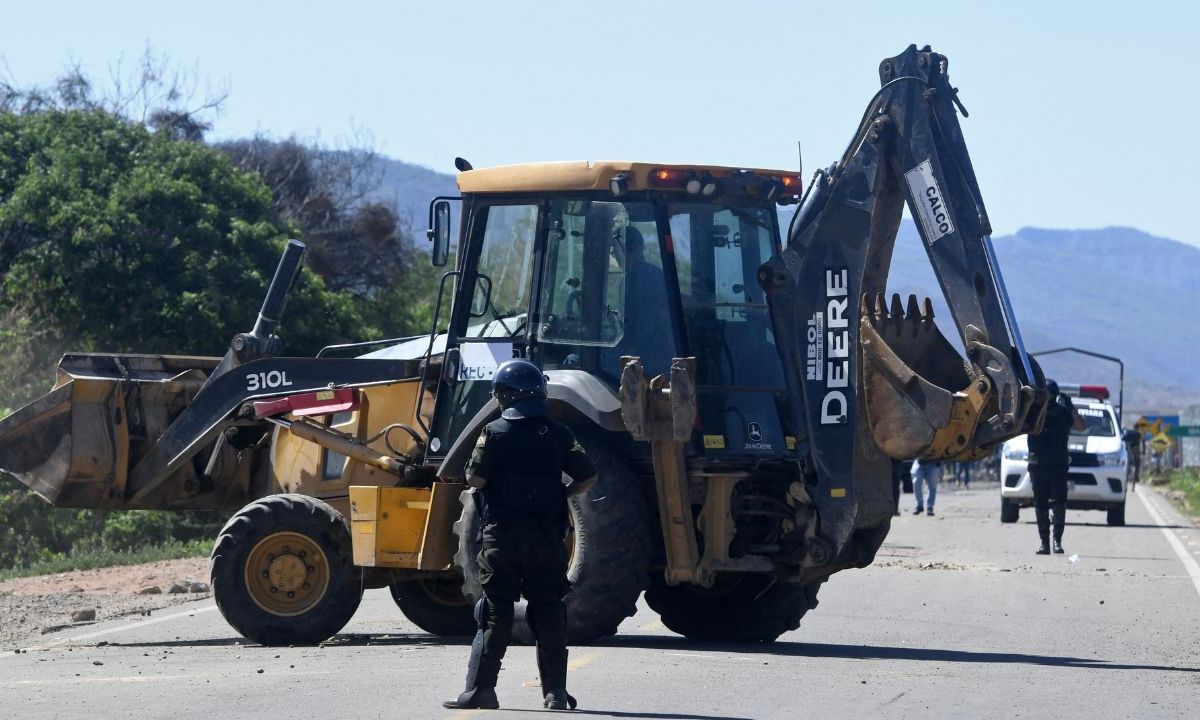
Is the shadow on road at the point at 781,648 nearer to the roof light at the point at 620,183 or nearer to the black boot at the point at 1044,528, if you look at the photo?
the roof light at the point at 620,183

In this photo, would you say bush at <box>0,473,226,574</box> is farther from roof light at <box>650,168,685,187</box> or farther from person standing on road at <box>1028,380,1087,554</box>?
roof light at <box>650,168,685,187</box>

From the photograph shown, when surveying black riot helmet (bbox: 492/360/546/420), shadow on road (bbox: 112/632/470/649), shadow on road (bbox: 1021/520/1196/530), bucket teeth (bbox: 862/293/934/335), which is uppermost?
bucket teeth (bbox: 862/293/934/335)

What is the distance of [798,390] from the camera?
11758mm

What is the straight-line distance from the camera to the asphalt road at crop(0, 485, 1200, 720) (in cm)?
913

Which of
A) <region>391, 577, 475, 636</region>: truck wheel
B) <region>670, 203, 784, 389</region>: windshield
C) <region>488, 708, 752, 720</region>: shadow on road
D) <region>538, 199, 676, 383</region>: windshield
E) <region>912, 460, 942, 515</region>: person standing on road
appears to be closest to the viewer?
<region>488, 708, 752, 720</region>: shadow on road

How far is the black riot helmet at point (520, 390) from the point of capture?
9031mm

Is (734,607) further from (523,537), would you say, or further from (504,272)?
(523,537)

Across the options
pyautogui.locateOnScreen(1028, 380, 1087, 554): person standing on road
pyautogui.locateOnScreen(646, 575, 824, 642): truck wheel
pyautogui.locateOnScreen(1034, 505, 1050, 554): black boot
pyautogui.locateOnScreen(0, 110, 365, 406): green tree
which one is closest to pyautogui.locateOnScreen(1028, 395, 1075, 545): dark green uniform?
pyautogui.locateOnScreen(1028, 380, 1087, 554): person standing on road

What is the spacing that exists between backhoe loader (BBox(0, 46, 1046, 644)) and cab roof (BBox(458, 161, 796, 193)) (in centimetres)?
2

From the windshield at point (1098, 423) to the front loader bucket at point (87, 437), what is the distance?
69.0ft

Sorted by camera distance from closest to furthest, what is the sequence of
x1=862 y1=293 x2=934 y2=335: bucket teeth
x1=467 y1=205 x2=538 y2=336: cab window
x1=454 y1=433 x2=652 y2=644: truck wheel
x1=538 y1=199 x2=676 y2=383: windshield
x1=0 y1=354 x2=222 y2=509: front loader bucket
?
x1=454 y1=433 x2=652 y2=644: truck wheel → x1=862 y1=293 x2=934 y2=335: bucket teeth → x1=538 y1=199 x2=676 y2=383: windshield → x1=467 y1=205 x2=538 y2=336: cab window → x1=0 y1=354 x2=222 y2=509: front loader bucket

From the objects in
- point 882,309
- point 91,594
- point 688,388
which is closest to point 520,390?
point 688,388

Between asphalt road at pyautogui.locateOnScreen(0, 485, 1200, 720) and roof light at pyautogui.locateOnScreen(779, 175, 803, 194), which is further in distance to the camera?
roof light at pyautogui.locateOnScreen(779, 175, 803, 194)

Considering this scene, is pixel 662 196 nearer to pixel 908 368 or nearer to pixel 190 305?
pixel 908 368
